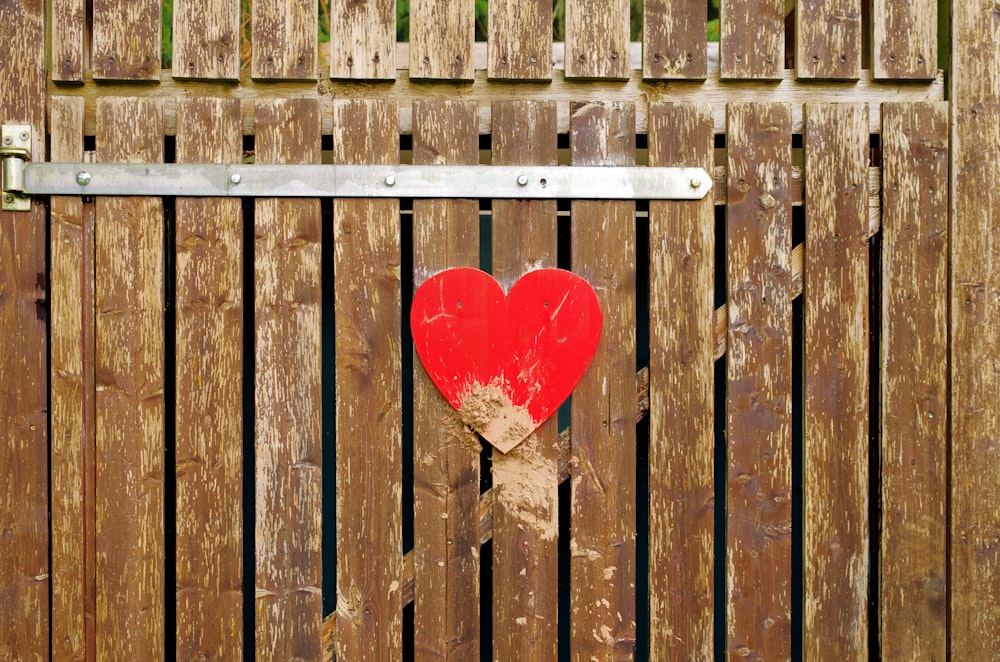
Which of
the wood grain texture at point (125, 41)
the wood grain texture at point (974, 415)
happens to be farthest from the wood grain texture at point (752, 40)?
the wood grain texture at point (125, 41)

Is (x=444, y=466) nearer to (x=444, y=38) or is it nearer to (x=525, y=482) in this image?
(x=525, y=482)

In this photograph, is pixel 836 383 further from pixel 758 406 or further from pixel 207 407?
pixel 207 407

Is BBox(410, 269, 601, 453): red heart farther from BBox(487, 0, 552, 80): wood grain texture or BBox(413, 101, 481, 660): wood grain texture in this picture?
BBox(487, 0, 552, 80): wood grain texture

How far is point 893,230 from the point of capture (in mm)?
1908

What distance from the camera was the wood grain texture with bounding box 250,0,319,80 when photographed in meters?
1.89

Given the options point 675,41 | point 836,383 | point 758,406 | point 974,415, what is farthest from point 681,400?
point 675,41

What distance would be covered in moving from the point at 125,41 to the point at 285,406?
103 cm

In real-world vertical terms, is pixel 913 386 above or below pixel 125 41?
below

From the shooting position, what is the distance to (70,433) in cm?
186

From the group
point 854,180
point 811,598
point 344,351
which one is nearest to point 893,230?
point 854,180

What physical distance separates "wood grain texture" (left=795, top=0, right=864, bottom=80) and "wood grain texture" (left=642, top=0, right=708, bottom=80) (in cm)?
26

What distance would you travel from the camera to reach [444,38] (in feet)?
6.25

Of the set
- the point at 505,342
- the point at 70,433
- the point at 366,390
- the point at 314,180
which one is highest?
the point at 314,180

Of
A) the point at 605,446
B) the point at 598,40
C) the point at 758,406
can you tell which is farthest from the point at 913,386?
the point at 598,40
